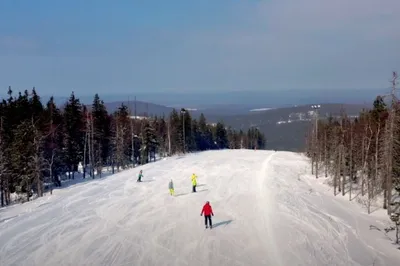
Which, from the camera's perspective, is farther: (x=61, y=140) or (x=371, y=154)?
(x=61, y=140)

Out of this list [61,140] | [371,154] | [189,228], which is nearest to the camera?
[189,228]

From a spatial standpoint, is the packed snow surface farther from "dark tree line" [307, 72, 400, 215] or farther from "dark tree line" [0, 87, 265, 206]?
"dark tree line" [0, 87, 265, 206]

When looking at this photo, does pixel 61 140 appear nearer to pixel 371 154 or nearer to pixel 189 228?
pixel 189 228

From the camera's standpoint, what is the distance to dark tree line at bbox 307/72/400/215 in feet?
111

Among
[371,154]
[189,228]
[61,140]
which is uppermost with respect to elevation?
[61,140]

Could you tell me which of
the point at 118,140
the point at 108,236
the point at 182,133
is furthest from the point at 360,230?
the point at 182,133

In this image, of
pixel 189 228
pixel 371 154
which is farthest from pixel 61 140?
pixel 371 154

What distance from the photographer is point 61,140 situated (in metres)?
59.4

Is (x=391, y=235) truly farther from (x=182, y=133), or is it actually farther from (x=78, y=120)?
(x=182, y=133)

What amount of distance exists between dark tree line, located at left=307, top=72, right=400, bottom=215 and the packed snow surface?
359 centimetres

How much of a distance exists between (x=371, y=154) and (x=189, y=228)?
27037 mm

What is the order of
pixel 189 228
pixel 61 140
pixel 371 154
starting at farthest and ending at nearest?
pixel 61 140 < pixel 371 154 < pixel 189 228

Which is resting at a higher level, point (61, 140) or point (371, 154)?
point (61, 140)

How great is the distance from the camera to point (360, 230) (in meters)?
29.4
